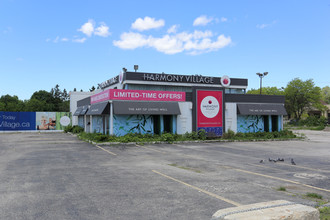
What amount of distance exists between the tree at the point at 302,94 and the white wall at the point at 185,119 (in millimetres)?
49853

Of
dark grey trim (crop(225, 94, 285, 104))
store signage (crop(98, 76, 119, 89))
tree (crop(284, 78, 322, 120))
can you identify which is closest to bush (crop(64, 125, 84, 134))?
store signage (crop(98, 76, 119, 89))

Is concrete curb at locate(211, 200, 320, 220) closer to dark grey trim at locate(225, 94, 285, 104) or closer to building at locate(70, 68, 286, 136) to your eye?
building at locate(70, 68, 286, 136)

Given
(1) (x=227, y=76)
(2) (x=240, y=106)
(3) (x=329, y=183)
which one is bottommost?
(3) (x=329, y=183)

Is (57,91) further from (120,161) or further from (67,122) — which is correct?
(120,161)

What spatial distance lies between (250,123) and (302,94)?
1763 inches

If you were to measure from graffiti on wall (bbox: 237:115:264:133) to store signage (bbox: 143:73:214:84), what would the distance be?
13.2 metres

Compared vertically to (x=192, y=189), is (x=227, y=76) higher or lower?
higher

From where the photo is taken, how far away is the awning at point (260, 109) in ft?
93.5

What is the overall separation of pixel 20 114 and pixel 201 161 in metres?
37.7

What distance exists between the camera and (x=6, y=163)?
12930 mm

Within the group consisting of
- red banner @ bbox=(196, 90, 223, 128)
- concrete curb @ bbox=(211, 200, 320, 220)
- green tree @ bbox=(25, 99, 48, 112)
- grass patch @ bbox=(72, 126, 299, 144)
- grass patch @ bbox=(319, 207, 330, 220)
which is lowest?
grass patch @ bbox=(319, 207, 330, 220)

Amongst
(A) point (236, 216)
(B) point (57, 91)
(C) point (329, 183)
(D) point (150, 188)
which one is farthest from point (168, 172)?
(B) point (57, 91)

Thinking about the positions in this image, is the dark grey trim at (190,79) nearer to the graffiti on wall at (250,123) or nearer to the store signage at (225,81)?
the store signage at (225,81)

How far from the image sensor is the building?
A: 960 inches
